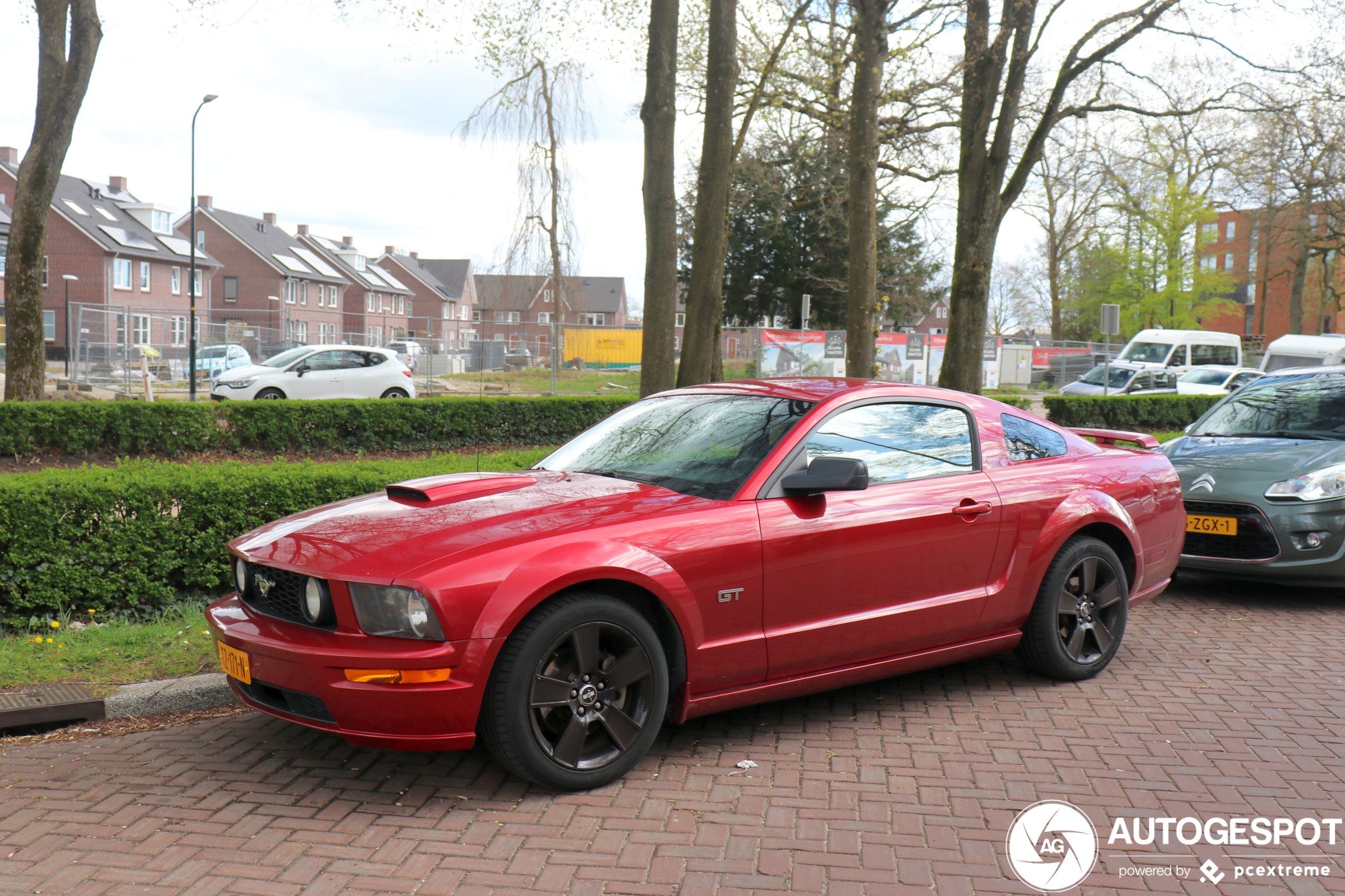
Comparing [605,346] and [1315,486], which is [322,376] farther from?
[1315,486]

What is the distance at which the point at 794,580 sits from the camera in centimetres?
425

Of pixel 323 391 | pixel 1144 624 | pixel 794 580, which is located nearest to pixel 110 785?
pixel 794 580

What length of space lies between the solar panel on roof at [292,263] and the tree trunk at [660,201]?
211ft

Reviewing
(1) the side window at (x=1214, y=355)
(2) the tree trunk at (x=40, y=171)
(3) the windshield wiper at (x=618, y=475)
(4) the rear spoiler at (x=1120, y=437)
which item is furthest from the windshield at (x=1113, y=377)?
(3) the windshield wiper at (x=618, y=475)

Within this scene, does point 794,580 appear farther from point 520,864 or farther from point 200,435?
point 200,435

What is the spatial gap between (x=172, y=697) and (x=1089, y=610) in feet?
14.8

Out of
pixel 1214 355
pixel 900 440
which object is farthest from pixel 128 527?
pixel 1214 355

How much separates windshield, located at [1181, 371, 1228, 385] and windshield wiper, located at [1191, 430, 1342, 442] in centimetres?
2584

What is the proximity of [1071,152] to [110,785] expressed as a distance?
2581 centimetres

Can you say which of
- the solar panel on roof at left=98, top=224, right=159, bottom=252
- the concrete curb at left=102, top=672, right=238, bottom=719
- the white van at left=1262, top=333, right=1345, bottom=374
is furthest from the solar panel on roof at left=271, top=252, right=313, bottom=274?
the concrete curb at left=102, top=672, right=238, bottom=719

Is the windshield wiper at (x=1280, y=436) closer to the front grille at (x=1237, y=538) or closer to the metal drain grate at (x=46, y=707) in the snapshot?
the front grille at (x=1237, y=538)

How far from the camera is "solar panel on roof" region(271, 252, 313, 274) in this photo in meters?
70.2

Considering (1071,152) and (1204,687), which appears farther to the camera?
(1071,152)

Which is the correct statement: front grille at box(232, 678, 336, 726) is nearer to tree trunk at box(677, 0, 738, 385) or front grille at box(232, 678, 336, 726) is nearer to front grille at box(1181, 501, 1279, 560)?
front grille at box(1181, 501, 1279, 560)
